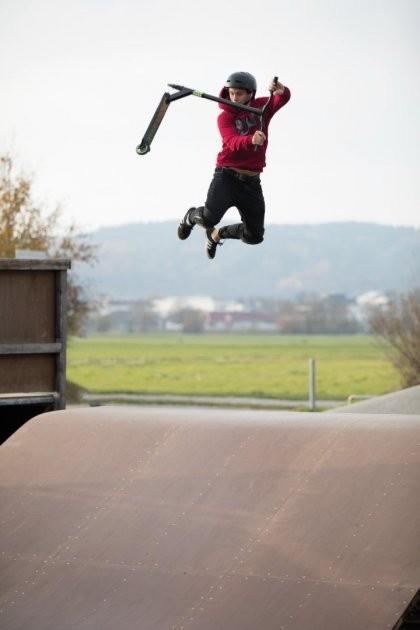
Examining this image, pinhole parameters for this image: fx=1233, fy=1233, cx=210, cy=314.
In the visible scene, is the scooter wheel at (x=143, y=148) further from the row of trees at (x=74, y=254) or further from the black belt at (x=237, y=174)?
the row of trees at (x=74, y=254)

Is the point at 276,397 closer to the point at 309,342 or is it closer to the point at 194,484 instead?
the point at 194,484

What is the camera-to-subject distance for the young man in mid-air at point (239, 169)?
25.3 ft

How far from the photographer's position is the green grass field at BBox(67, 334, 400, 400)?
5353 centimetres

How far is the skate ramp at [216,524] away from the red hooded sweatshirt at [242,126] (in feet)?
5.54

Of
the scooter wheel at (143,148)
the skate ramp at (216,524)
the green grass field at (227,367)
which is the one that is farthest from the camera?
the green grass field at (227,367)

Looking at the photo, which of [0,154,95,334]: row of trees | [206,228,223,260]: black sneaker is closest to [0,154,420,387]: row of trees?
[0,154,95,334]: row of trees

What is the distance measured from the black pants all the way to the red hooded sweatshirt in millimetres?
165

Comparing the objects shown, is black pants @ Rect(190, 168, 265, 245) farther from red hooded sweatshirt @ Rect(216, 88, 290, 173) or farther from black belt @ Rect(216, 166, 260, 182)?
red hooded sweatshirt @ Rect(216, 88, 290, 173)

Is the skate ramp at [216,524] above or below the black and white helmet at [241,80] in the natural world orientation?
below

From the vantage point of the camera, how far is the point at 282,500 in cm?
667

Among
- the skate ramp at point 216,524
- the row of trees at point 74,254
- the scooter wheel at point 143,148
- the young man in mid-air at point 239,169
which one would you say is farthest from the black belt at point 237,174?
the row of trees at point 74,254

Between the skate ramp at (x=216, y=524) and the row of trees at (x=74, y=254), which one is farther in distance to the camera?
the row of trees at (x=74, y=254)

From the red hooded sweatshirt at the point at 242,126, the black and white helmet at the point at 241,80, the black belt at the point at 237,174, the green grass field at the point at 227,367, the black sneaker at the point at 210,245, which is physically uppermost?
the black and white helmet at the point at 241,80

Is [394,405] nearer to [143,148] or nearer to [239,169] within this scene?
[239,169]
